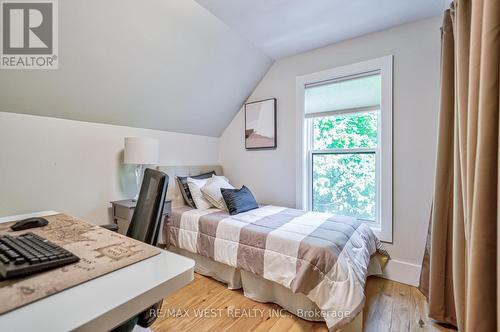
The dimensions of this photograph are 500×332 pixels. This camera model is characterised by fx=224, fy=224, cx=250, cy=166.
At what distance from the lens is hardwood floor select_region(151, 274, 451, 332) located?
1.63 metres

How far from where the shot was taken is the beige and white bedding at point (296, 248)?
149 cm

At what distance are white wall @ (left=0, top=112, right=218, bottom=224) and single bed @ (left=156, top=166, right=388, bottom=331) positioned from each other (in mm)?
760

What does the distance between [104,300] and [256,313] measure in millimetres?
1525

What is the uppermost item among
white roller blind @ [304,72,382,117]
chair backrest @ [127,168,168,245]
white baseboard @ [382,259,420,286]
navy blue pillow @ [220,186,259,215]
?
white roller blind @ [304,72,382,117]

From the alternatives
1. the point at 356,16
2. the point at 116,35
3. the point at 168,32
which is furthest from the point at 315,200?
the point at 116,35

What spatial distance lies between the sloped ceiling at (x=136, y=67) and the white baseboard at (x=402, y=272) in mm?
2800

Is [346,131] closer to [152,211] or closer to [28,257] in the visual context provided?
[152,211]

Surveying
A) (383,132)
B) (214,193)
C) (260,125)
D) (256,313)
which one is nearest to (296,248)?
(256,313)

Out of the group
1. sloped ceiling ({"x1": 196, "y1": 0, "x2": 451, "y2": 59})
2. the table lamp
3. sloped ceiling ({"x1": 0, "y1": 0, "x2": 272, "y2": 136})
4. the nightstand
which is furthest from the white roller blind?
the nightstand

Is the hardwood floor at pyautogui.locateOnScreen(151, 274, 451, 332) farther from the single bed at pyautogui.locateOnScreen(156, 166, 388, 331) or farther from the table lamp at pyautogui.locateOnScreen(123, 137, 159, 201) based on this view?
the table lamp at pyautogui.locateOnScreen(123, 137, 159, 201)

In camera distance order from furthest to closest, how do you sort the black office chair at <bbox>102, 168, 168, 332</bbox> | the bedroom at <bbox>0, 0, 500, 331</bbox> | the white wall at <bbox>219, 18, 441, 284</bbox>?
the white wall at <bbox>219, 18, 441, 284</bbox>, the black office chair at <bbox>102, 168, 168, 332</bbox>, the bedroom at <bbox>0, 0, 500, 331</bbox>

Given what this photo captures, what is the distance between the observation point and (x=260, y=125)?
128 inches

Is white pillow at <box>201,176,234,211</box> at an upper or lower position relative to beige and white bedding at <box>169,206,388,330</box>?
upper

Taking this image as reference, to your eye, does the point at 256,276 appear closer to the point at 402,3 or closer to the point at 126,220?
the point at 126,220
